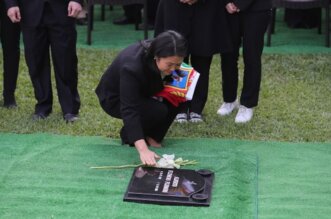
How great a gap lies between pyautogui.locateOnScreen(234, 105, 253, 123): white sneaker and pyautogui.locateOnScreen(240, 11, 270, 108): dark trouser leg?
0.04m

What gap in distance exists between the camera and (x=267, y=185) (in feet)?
13.5

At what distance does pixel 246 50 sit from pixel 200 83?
1.32 feet

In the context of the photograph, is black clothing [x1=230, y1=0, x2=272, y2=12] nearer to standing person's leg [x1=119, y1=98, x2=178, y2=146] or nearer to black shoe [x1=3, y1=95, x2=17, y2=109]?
standing person's leg [x1=119, y1=98, x2=178, y2=146]

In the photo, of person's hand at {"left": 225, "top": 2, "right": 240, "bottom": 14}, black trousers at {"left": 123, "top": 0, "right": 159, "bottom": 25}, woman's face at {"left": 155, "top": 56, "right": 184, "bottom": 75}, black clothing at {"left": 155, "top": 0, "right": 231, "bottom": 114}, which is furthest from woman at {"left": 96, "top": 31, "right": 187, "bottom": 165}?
black trousers at {"left": 123, "top": 0, "right": 159, "bottom": 25}

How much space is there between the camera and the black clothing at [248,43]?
16.7 ft

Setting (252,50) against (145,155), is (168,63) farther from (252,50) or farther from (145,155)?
(252,50)

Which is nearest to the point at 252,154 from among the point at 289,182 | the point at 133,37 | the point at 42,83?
the point at 289,182

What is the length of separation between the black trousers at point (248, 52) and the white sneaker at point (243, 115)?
4cm

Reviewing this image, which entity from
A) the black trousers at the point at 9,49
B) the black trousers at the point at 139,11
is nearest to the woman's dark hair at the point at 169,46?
the black trousers at the point at 9,49

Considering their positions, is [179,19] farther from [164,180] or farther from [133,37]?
[133,37]

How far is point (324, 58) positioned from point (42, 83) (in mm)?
3000

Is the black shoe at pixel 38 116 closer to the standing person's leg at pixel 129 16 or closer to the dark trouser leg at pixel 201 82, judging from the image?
the dark trouser leg at pixel 201 82

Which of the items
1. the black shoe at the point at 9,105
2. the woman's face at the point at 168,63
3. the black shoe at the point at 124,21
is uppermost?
the woman's face at the point at 168,63

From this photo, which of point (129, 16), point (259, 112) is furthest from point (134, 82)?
point (129, 16)
